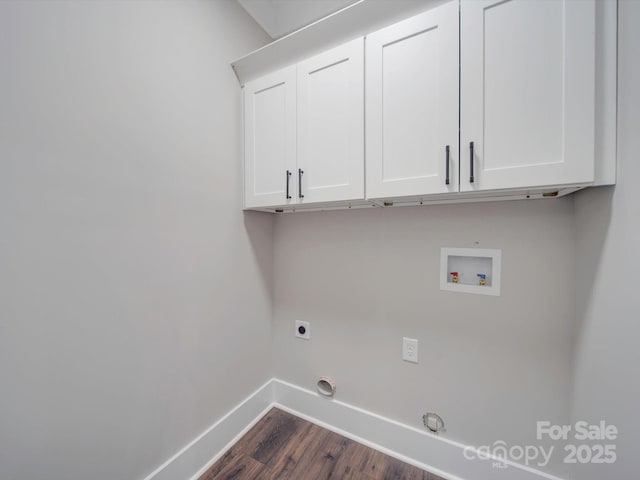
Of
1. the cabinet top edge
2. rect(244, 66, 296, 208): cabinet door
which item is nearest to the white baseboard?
rect(244, 66, 296, 208): cabinet door

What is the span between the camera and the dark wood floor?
4.28 feet

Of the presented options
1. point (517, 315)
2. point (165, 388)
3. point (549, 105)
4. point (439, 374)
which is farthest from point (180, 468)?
point (549, 105)

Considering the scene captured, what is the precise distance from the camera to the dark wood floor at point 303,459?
1.31 m

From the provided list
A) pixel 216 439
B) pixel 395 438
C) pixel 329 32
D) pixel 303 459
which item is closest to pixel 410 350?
pixel 395 438

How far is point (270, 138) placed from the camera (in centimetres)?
144

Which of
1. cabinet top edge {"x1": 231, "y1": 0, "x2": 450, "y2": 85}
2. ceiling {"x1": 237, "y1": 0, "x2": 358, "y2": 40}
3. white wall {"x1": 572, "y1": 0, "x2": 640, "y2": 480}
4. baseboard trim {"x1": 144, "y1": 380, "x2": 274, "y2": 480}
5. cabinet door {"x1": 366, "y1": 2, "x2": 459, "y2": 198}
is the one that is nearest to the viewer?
white wall {"x1": 572, "y1": 0, "x2": 640, "y2": 480}

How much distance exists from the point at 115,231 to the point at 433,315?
1552 millimetres

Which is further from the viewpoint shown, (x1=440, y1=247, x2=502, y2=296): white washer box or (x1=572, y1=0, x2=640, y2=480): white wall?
(x1=440, y1=247, x2=502, y2=296): white washer box

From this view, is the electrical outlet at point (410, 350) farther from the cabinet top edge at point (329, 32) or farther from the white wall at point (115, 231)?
the cabinet top edge at point (329, 32)

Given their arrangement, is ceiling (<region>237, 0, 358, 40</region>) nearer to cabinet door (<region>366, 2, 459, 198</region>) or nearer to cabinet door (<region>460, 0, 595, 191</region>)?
cabinet door (<region>366, 2, 459, 198</region>)

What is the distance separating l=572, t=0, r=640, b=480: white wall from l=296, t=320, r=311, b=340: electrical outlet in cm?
137

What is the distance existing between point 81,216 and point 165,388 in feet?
2.80

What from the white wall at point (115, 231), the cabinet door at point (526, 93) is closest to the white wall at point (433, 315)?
the cabinet door at point (526, 93)

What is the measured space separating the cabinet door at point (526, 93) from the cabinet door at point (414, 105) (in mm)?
49
